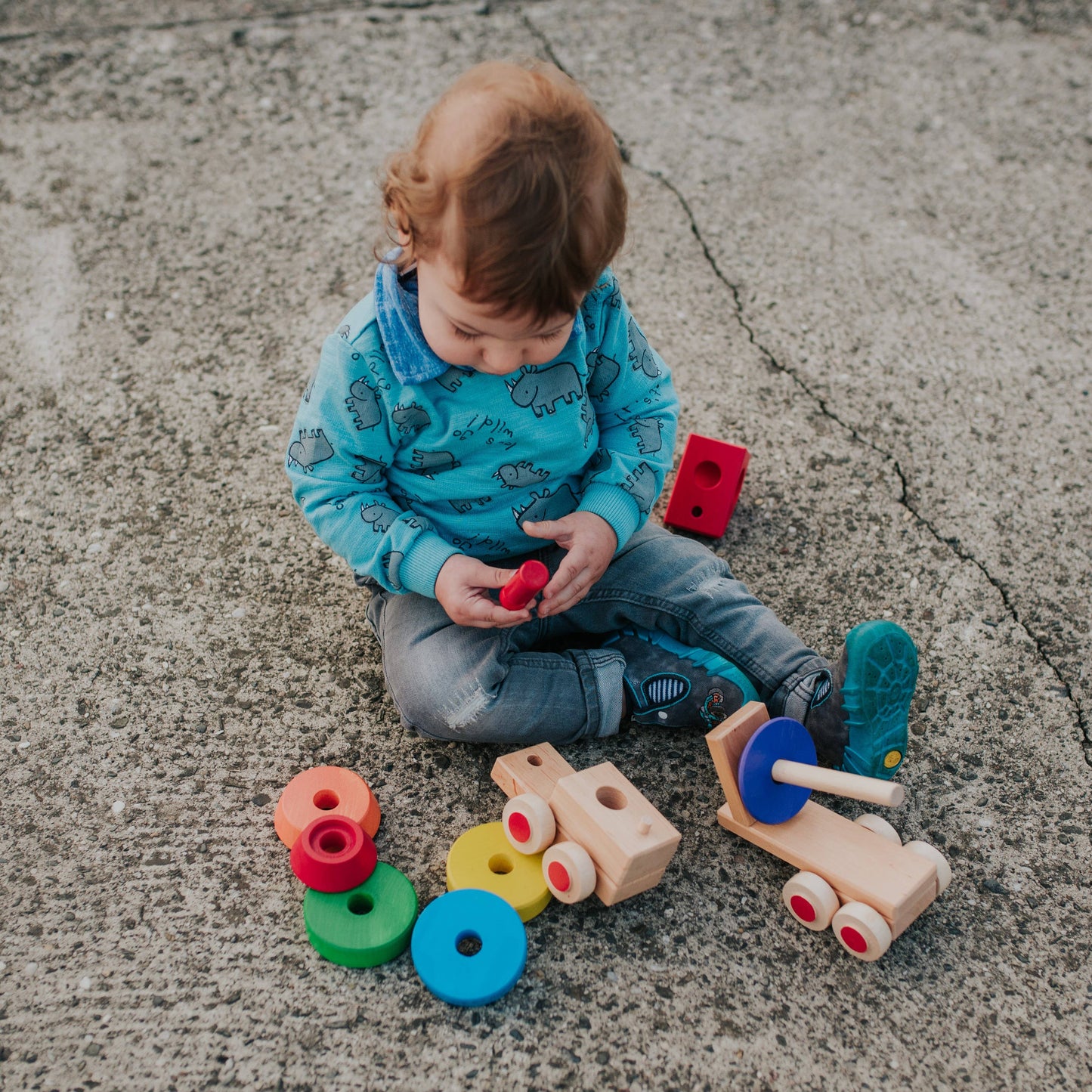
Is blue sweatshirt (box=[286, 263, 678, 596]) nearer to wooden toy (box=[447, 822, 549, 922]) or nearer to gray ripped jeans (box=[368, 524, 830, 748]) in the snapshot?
gray ripped jeans (box=[368, 524, 830, 748])

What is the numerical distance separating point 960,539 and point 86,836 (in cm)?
152

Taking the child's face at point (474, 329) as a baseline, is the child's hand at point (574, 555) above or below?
below

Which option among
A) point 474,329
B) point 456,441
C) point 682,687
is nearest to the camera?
point 474,329

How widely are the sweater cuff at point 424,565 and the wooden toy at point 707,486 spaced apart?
55 centimetres

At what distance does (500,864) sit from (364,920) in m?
0.19

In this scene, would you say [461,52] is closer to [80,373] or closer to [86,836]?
[80,373]

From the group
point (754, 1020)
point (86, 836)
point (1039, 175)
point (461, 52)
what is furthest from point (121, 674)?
point (1039, 175)

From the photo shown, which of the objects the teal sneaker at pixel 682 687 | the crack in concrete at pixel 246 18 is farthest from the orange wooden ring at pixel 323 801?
the crack in concrete at pixel 246 18

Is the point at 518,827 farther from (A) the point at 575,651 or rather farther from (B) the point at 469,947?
(A) the point at 575,651

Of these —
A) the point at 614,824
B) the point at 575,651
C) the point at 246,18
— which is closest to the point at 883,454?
the point at 575,651

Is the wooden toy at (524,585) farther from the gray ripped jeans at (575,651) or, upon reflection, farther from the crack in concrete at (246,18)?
the crack in concrete at (246,18)

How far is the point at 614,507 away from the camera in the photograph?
1.48 meters

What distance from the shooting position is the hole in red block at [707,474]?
5.87 feet

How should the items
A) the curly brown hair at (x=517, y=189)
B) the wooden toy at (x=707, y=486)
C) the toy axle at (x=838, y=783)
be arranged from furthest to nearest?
the wooden toy at (x=707, y=486), the toy axle at (x=838, y=783), the curly brown hair at (x=517, y=189)
